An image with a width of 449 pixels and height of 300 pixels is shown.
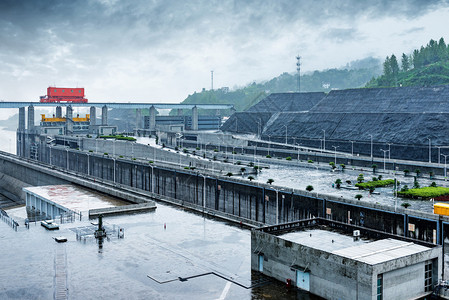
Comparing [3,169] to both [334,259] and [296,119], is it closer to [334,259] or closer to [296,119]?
[296,119]

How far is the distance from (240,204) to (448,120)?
228ft

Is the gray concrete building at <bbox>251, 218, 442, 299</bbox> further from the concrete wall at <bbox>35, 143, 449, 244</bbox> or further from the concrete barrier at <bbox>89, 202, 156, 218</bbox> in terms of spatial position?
the concrete barrier at <bbox>89, 202, 156, 218</bbox>

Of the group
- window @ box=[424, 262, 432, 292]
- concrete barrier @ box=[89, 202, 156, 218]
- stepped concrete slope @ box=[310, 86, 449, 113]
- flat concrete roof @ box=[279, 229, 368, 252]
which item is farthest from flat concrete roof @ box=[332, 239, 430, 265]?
stepped concrete slope @ box=[310, 86, 449, 113]

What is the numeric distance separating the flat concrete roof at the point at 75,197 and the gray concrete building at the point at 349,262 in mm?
35878

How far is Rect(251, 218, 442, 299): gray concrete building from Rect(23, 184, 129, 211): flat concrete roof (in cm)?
3588

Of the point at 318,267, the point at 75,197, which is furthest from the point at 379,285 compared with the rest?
the point at 75,197

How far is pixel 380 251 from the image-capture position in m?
37.0

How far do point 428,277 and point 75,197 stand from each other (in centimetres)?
5744

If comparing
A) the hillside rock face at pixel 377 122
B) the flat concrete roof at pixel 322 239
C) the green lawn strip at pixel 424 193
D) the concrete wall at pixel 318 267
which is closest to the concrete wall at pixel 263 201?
the green lawn strip at pixel 424 193

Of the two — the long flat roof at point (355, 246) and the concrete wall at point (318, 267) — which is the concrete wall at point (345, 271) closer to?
the concrete wall at point (318, 267)

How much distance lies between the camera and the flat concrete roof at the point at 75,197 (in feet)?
235

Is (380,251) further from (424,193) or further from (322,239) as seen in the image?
(424,193)

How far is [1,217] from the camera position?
62.3 m

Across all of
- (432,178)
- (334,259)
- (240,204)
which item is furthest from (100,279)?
(432,178)
